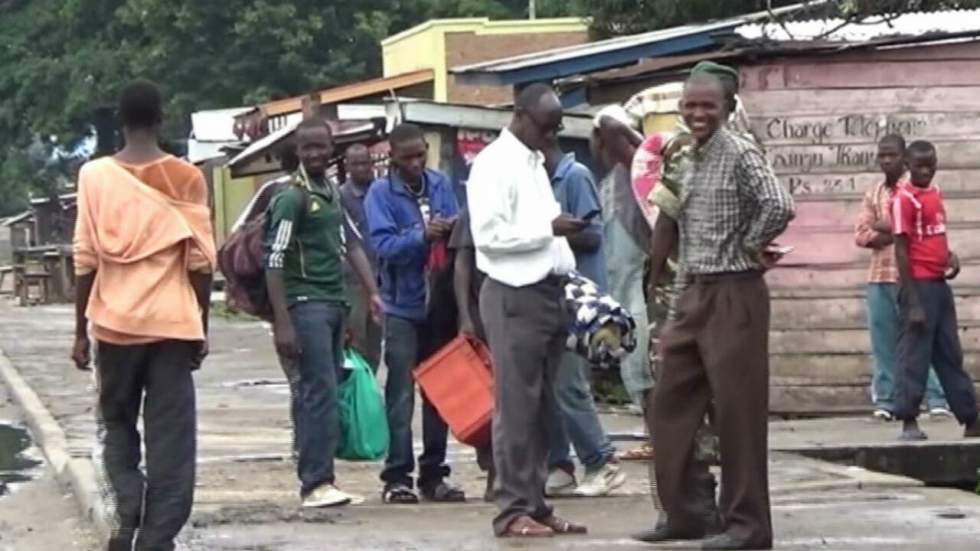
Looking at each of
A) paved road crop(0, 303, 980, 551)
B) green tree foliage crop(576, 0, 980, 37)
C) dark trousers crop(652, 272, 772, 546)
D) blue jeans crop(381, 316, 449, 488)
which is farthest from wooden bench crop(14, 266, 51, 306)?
dark trousers crop(652, 272, 772, 546)

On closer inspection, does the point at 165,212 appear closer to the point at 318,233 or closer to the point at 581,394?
the point at 318,233

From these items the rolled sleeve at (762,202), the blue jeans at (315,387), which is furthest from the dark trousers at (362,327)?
the rolled sleeve at (762,202)

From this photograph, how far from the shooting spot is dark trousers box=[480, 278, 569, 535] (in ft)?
29.0

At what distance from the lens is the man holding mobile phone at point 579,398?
400 inches

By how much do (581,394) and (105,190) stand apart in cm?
287

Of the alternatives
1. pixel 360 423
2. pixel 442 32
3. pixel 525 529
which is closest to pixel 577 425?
pixel 360 423

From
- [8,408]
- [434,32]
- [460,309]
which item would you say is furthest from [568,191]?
[434,32]

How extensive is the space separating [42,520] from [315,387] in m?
2.15

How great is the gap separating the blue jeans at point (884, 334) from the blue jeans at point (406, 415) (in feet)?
13.2

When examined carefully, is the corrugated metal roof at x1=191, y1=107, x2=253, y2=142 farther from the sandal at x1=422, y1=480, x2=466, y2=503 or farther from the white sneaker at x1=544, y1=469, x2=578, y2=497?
the white sneaker at x1=544, y1=469, x2=578, y2=497

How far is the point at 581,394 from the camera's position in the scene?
33.7 ft

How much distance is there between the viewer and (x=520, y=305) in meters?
8.84

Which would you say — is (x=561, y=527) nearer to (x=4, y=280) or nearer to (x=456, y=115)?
(x=456, y=115)

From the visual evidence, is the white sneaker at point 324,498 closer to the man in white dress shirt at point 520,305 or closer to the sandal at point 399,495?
the sandal at point 399,495
